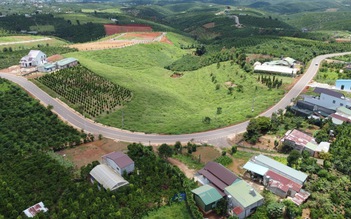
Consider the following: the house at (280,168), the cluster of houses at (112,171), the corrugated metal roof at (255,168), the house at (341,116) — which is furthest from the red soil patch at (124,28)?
the corrugated metal roof at (255,168)

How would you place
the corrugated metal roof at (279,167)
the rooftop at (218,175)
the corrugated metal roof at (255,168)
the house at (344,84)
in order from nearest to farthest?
the rooftop at (218,175)
the corrugated metal roof at (279,167)
the corrugated metal roof at (255,168)
the house at (344,84)

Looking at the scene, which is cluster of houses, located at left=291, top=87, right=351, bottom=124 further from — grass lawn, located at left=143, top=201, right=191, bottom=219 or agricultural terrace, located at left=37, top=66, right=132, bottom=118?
agricultural terrace, located at left=37, top=66, right=132, bottom=118

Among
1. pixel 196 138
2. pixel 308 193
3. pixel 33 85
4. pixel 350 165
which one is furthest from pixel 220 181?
pixel 33 85

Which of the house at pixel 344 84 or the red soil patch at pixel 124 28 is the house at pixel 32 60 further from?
the red soil patch at pixel 124 28

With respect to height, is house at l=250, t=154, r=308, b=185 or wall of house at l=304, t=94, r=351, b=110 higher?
wall of house at l=304, t=94, r=351, b=110

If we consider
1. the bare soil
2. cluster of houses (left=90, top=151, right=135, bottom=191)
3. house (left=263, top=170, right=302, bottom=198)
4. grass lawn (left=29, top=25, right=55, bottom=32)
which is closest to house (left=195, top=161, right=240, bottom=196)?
house (left=263, top=170, right=302, bottom=198)

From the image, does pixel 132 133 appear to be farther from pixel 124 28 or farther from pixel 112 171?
pixel 124 28
